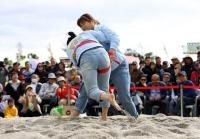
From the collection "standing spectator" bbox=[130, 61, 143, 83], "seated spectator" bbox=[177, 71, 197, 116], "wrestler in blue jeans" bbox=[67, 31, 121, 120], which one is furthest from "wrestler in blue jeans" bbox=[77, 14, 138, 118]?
"standing spectator" bbox=[130, 61, 143, 83]

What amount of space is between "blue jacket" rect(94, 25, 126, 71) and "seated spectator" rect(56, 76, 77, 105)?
4626 millimetres

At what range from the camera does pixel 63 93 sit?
41.0ft

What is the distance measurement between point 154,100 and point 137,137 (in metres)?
6.87

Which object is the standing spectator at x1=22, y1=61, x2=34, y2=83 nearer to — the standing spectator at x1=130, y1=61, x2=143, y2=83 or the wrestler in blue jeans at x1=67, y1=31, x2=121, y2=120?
the standing spectator at x1=130, y1=61, x2=143, y2=83

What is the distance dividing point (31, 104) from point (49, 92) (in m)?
Answer: 0.58

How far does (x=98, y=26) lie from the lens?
736cm

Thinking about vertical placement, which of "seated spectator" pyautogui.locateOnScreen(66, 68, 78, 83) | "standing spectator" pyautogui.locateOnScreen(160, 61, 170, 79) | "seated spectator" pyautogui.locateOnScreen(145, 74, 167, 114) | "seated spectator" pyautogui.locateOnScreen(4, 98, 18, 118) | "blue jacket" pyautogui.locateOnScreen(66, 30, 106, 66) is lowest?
"seated spectator" pyautogui.locateOnScreen(4, 98, 18, 118)

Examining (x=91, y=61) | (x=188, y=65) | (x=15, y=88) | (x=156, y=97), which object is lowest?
(x=156, y=97)

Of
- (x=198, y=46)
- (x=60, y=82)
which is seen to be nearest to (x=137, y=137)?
(x=60, y=82)

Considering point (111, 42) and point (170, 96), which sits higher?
point (111, 42)

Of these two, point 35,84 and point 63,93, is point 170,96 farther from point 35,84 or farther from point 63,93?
point 35,84

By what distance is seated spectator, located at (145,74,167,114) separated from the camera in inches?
469

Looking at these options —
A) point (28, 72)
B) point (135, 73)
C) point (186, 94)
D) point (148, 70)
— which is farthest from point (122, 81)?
point (28, 72)

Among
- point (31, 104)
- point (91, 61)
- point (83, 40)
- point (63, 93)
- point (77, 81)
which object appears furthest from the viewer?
point (77, 81)
